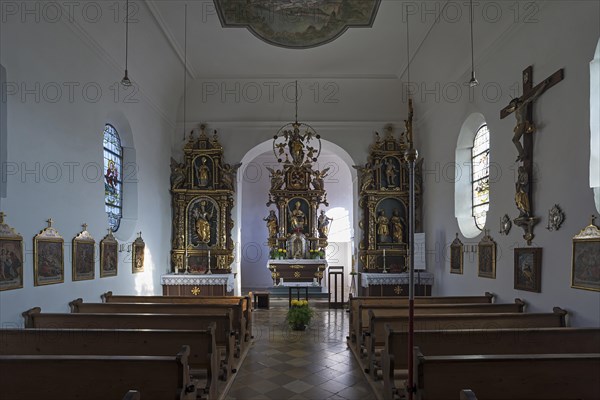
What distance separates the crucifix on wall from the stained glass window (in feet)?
5.18

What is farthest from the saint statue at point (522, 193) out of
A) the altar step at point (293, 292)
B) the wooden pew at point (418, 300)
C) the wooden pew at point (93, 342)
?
the altar step at point (293, 292)

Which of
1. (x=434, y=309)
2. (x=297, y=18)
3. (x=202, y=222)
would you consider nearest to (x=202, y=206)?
(x=202, y=222)

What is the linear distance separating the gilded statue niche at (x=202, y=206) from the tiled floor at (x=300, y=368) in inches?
136

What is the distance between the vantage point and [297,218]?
13.3 metres

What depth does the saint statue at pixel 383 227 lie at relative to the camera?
11.9 m

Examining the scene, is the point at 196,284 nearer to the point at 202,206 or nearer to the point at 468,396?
the point at 202,206

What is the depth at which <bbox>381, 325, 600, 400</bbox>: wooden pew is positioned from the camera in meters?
4.09

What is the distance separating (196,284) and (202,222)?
1689 millimetres

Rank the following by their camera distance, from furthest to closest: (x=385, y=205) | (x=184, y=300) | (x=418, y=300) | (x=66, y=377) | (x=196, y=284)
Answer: (x=385, y=205) < (x=196, y=284) < (x=184, y=300) < (x=418, y=300) < (x=66, y=377)

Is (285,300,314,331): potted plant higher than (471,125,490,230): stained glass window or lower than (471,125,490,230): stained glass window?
lower

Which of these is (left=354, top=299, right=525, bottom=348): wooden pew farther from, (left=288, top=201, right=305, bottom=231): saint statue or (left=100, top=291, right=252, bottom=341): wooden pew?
(left=288, top=201, right=305, bottom=231): saint statue

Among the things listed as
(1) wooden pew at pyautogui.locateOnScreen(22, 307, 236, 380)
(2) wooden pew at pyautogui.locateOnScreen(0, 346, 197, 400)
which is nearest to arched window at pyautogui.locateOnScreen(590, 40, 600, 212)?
(1) wooden pew at pyautogui.locateOnScreen(22, 307, 236, 380)

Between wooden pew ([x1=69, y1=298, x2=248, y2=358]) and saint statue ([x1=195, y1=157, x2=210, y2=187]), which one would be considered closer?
wooden pew ([x1=69, y1=298, x2=248, y2=358])

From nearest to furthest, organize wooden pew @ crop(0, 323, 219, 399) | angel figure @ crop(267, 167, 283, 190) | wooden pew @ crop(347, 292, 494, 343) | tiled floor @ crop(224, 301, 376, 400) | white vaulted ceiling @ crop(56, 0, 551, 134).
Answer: wooden pew @ crop(0, 323, 219, 399), tiled floor @ crop(224, 301, 376, 400), wooden pew @ crop(347, 292, 494, 343), white vaulted ceiling @ crop(56, 0, 551, 134), angel figure @ crop(267, 167, 283, 190)
